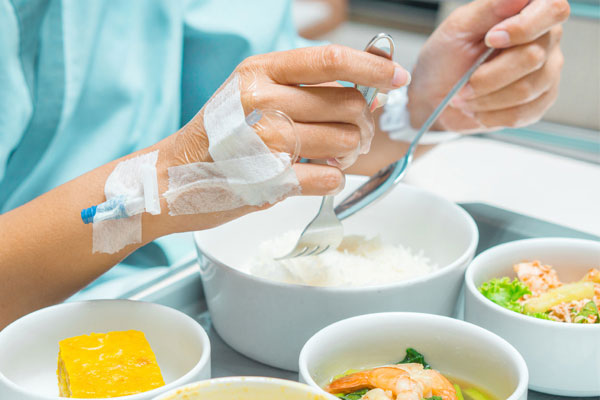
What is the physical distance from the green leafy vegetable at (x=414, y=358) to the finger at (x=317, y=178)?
6.8 inches

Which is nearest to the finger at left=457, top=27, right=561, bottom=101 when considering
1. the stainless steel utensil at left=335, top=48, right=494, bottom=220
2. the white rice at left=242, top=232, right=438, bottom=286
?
the stainless steel utensil at left=335, top=48, right=494, bottom=220

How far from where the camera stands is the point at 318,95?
0.62 m

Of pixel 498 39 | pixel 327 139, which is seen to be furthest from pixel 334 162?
pixel 498 39

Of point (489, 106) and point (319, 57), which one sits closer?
point (319, 57)

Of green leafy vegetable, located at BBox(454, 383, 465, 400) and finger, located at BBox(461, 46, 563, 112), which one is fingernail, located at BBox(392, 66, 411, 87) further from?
finger, located at BBox(461, 46, 563, 112)

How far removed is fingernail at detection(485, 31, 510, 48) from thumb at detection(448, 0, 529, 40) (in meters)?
0.05

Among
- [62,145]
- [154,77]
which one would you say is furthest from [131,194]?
[154,77]

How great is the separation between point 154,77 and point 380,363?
72 cm

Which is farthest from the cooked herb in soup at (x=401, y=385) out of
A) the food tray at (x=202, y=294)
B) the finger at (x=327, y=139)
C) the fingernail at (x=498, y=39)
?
the fingernail at (x=498, y=39)

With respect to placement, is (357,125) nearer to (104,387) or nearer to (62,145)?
(104,387)

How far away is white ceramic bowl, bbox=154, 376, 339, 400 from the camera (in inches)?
18.5

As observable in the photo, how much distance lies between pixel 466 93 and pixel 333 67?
1.49 ft

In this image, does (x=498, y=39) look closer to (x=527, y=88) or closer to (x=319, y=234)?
(x=527, y=88)

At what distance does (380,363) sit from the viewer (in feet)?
1.94
